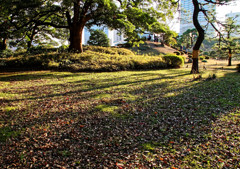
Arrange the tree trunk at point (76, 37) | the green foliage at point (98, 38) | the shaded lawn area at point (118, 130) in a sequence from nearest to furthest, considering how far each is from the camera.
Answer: the shaded lawn area at point (118, 130), the tree trunk at point (76, 37), the green foliage at point (98, 38)

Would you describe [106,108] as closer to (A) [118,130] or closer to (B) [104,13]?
(A) [118,130]

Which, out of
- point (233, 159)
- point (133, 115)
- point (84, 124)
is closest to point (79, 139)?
point (84, 124)

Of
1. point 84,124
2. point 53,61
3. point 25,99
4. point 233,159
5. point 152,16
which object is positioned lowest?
point 233,159

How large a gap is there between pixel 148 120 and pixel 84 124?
1690 mm

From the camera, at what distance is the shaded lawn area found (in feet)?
9.39

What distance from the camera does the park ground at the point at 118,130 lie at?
2.86 meters

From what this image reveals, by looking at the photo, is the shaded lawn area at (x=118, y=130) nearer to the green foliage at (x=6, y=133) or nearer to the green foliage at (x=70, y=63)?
the green foliage at (x=6, y=133)

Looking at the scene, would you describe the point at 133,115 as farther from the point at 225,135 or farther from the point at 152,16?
the point at 152,16

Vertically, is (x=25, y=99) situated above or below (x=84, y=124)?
above

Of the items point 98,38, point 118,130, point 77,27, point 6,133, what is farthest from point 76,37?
point 98,38

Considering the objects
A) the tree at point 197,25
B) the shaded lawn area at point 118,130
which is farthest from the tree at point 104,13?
the shaded lawn area at point 118,130

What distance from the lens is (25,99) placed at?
19.3 ft

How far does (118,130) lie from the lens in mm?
3891

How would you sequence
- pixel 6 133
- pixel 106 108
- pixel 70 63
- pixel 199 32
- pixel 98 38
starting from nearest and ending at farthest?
pixel 6 133 < pixel 106 108 < pixel 199 32 < pixel 70 63 < pixel 98 38
